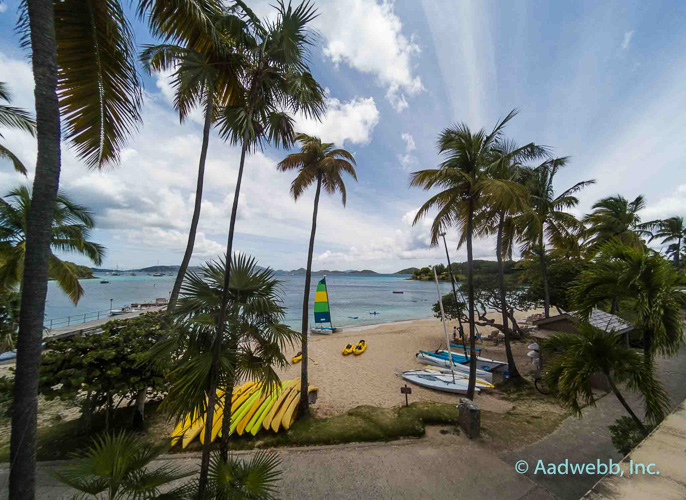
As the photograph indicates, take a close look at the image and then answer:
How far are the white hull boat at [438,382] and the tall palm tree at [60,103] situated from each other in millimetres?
11475

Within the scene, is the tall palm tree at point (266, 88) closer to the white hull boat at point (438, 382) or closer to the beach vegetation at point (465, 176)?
the beach vegetation at point (465, 176)

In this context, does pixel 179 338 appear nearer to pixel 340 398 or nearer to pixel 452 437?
pixel 452 437

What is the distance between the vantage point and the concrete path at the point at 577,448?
16.0ft

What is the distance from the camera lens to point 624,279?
161 inches

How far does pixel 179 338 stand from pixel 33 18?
3863 millimetres

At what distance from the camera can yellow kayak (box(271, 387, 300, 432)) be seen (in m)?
6.70

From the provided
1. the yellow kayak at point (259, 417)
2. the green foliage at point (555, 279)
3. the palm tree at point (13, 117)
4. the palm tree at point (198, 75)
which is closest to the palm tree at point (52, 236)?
the palm tree at point (13, 117)

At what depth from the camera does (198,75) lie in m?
3.76

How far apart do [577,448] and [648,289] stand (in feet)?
15.2

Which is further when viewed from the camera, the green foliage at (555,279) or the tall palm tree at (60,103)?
the green foliage at (555,279)

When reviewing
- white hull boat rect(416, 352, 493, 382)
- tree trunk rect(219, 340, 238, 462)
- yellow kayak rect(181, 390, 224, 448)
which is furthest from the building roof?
yellow kayak rect(181, 390, 224, 448)

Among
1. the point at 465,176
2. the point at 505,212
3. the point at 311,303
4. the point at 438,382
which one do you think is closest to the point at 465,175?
the point at 465,176

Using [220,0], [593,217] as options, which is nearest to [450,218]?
[220,0]

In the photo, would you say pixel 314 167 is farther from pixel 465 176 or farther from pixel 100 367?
pixel 100 367
